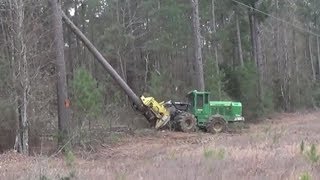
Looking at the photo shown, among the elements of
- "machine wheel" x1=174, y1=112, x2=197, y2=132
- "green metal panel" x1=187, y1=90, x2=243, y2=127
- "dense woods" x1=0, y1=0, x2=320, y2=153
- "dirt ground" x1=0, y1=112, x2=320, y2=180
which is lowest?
"dirt ground" x1=0, y1=112, x2=320, y2=180

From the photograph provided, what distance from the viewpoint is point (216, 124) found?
89.7 ft

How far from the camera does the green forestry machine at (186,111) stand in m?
25.8

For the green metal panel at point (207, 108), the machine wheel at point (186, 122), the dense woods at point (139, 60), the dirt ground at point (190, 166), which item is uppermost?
the dense woods at point (139, 60)

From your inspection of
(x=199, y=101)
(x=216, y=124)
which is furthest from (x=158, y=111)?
(x=216, y=124)

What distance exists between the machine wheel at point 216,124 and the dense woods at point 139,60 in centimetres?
302

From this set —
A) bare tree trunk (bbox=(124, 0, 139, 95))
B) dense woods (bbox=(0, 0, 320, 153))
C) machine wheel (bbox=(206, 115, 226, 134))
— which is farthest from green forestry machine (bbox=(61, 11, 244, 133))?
bare tree trunk (bbox=(124, 0, 139, 95))

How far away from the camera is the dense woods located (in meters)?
18.7

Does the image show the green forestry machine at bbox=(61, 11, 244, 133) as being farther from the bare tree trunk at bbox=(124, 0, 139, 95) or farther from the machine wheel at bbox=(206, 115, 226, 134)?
the bare tree trunk at bbox=(124, 0, 139, 95)

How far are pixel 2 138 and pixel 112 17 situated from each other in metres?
32.2

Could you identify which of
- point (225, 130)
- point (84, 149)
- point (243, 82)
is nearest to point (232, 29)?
point (243, 82)

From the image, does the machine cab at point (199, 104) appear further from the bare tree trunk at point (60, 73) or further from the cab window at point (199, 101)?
the bare tree trunk at point (60, 73)

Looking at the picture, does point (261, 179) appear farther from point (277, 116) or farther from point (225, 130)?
point (277, 116)

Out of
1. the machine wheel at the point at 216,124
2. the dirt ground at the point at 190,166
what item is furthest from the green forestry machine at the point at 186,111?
the dirt ground at the point at 190,166

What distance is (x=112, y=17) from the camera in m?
50.3
